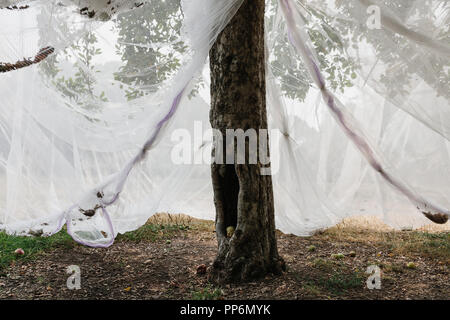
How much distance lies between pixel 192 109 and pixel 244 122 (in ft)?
2.90

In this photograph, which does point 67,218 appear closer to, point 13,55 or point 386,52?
point 13,55

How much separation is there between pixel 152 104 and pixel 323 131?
5.12 feet

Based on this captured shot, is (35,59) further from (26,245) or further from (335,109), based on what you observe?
(335,109)

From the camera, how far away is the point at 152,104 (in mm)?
2729

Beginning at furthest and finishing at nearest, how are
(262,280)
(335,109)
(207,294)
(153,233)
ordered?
1. (153,233)
2. (335,109)
3. (262,280)
4. (207,294)

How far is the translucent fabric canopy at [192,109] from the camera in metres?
2.51

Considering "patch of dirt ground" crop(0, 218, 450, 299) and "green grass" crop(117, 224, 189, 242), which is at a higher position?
"green grass" crop(117, 224, 189, 242)

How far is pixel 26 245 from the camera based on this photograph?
3281 mm

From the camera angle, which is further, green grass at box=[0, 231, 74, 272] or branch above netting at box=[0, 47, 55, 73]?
green grass at box=[0, 231, 74, 272]

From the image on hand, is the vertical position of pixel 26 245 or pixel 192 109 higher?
pixel 192 109

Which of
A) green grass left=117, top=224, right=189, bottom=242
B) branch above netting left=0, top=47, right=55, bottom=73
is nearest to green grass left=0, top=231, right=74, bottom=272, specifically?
green grass left=117, top=224, right=189, bottom=242

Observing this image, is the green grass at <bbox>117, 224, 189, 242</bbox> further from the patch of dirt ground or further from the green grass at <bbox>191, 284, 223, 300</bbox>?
the green grass at <bbox>191, 284, 223, 300</bbox>

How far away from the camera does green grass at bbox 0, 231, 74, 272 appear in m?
3.01

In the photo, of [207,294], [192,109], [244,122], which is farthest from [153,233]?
[244,122]
